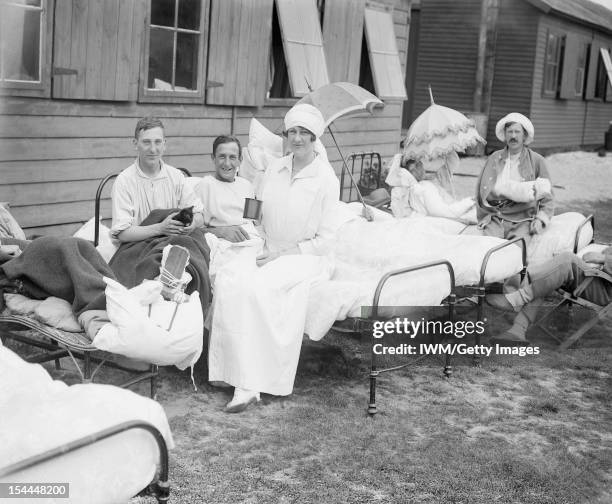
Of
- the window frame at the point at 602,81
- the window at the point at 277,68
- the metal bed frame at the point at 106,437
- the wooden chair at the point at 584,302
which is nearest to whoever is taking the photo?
the metal bed frame at the point at 106,437

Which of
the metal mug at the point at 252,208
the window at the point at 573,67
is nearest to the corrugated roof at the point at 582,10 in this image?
the window at the point at 573,67

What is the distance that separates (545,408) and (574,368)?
934 millimetres

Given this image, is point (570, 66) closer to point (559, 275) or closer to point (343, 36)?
point (343, 36)

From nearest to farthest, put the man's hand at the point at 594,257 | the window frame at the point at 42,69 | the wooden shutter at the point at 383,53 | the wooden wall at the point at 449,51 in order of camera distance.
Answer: the man's hand at the point at 594,257, the window frame at the point at 42,69, the wooden shutter at the point at 383,53, the wooden wall at the point at 449,51

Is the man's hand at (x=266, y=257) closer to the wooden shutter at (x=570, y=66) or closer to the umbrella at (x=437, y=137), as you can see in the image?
the umbrella at (x=437, y=137)

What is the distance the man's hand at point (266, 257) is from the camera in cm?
541

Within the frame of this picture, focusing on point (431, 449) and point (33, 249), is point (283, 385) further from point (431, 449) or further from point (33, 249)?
point (33, 249)

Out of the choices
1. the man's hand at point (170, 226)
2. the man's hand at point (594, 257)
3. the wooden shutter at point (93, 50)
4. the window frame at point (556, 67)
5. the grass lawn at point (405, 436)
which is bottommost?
the grass lawn at point (405, 436)

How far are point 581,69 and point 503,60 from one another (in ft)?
13.4

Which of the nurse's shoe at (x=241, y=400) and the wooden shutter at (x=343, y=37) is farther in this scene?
the wooden shutter at (x=343, y=37)

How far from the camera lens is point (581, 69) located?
23.3m

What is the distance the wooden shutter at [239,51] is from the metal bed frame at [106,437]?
6.42 meters

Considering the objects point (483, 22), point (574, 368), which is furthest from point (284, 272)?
point (483, 22)

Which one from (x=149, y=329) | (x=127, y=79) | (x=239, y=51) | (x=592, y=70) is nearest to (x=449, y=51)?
(x=592, y=70)
